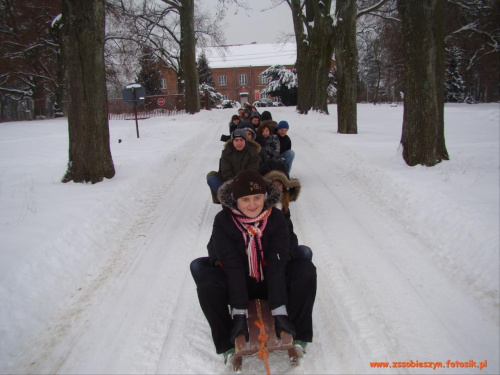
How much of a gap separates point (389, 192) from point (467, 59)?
31332 millimetres

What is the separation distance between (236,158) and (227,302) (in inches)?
128

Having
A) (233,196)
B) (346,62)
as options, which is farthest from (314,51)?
(233,196)

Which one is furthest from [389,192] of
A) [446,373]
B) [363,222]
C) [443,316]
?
[446,373]

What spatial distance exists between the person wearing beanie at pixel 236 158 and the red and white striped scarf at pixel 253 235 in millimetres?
2817

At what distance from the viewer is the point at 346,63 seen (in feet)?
41.0

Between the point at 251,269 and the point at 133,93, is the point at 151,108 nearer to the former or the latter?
the point at 133,93

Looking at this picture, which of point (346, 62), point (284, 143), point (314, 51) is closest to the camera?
point (284, 143)

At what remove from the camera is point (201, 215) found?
5.68m

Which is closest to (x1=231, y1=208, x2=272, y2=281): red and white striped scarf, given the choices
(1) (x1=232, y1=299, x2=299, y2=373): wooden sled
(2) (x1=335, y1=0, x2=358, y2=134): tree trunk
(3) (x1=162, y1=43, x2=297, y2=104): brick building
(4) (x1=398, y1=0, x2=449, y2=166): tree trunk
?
(1) (x1=232, y1=299, x2=299, y2=373): wooden sled

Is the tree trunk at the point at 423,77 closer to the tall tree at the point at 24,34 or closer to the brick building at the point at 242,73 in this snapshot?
the tall tree at the point at 24,34

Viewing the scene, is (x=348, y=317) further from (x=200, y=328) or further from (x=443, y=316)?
(x=200, y=328)

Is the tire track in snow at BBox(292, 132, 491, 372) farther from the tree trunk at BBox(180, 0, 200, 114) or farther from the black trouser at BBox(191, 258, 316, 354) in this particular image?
the tree trunk at BBox(180, 0, 200, 114)

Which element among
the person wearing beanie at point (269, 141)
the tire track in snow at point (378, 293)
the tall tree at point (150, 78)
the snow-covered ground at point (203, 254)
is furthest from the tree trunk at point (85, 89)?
the tall tree at point (150, 78)

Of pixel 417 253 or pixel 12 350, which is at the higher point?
pixel 417 253
